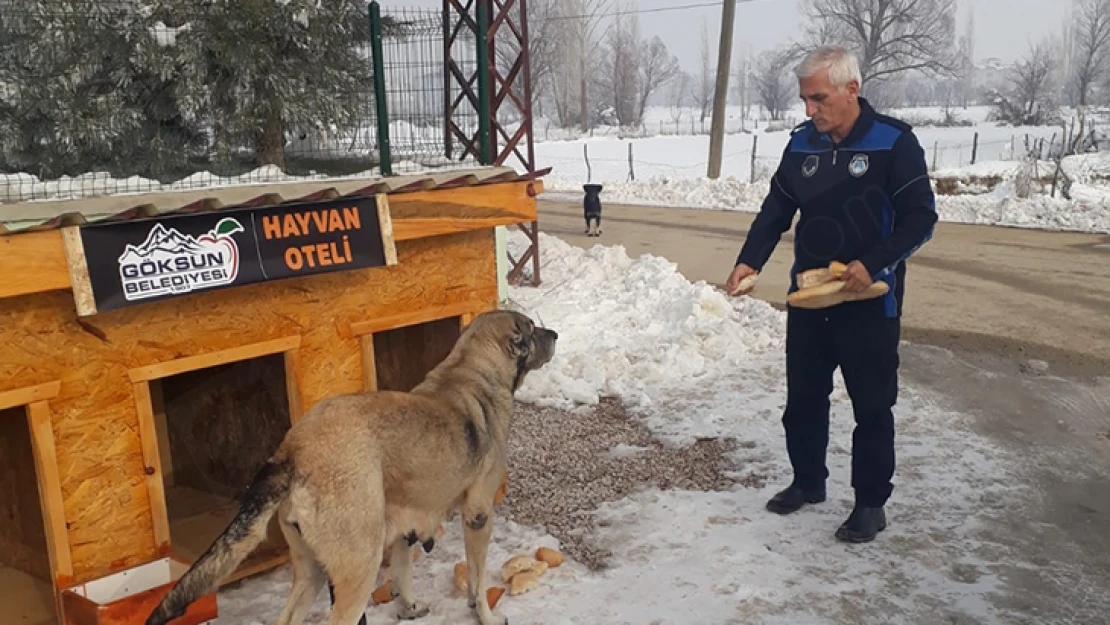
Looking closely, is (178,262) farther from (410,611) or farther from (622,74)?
(622,74)

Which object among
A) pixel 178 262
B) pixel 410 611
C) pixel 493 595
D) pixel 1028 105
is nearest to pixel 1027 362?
pixel 493 595

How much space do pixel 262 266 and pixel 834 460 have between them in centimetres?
428

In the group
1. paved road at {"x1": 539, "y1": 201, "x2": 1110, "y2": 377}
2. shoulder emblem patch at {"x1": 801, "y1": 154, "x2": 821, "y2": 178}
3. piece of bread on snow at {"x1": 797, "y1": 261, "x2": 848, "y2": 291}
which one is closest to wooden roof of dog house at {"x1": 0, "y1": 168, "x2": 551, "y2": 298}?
shoulder emblem patch at {"x1": 801, "y1": 154, "x2": 821, "y2": 178}

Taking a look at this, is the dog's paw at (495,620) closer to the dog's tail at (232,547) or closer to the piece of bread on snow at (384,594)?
the piece of bread on snow at (384,594)

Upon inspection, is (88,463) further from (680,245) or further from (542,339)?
(680,245)

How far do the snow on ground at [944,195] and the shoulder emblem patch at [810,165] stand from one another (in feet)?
53.2

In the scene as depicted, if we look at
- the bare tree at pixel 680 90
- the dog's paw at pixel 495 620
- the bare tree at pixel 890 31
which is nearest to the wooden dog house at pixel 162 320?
the dog's paw at pixel 495 620

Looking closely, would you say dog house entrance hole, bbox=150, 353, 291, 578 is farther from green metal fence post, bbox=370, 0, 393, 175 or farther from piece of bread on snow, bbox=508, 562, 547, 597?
piece of bread on snow, bbox=508, 562, 547, 597

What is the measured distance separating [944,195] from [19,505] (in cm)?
2390

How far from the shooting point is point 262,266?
180 inches

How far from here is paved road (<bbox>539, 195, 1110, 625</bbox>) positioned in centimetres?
479

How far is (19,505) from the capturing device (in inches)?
203

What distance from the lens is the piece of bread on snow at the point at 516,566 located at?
15.5ft

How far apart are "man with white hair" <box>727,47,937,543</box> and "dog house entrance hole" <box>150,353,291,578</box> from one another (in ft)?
11.2
